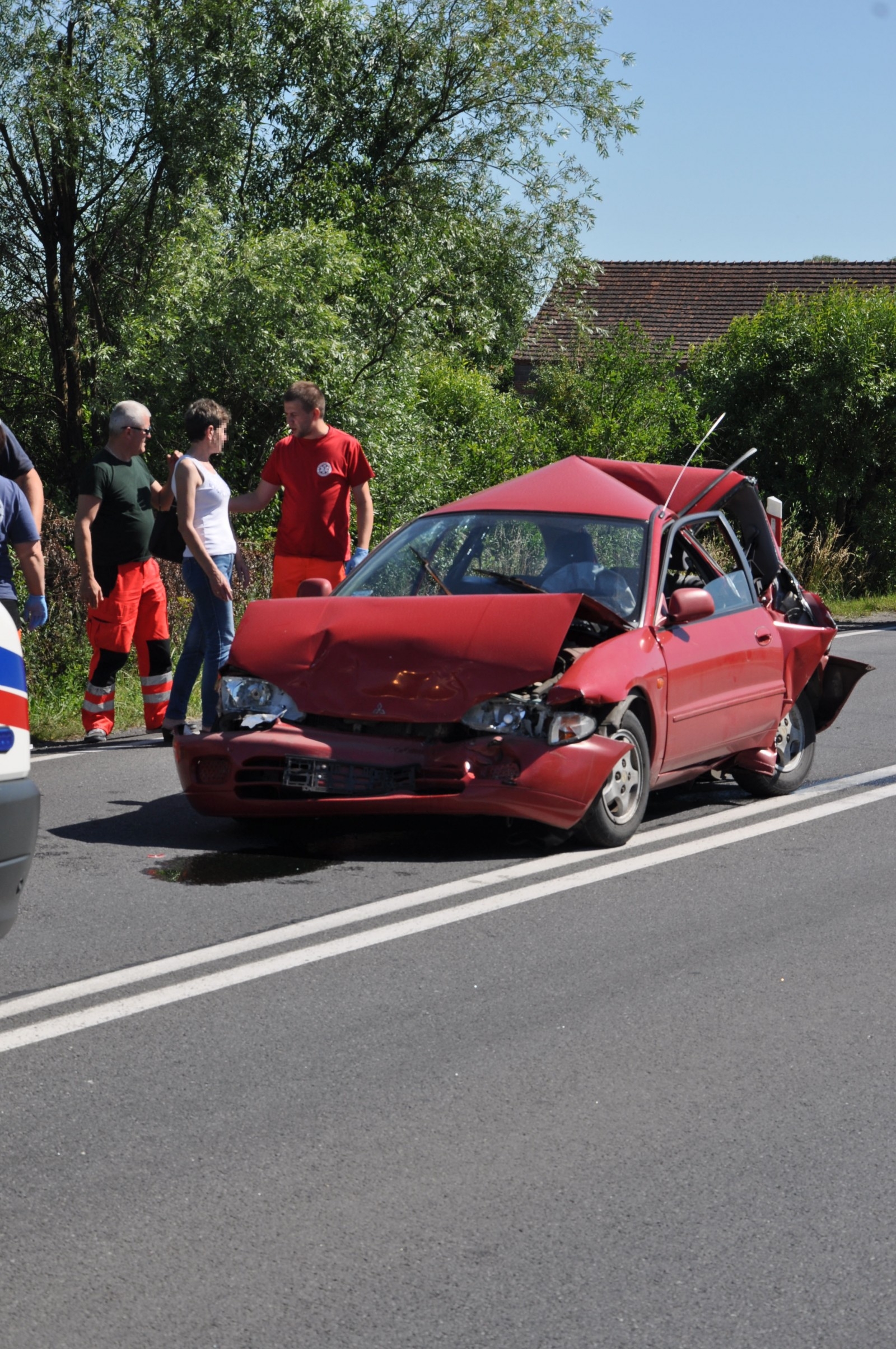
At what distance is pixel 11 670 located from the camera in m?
→ 4.60

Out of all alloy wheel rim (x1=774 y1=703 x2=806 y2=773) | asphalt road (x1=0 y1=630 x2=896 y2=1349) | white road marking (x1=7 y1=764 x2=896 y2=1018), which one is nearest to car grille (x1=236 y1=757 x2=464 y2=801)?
asphalt road (x1=0 y1=630 x2=896 y2=1349)

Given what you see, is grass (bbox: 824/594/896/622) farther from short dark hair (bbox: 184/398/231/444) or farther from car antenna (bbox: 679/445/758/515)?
car antenna (bbox: 679/445/758/515)

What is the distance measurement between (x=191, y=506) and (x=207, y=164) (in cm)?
1253

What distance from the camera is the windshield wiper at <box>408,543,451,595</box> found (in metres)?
7.90

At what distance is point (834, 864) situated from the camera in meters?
7.13

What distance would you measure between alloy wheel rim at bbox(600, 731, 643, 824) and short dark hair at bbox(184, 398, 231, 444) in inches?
147

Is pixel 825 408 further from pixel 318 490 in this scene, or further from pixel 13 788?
pixel 13 788

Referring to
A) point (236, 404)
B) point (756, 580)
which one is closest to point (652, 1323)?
point (756, 580)

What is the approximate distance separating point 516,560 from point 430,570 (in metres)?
0.42

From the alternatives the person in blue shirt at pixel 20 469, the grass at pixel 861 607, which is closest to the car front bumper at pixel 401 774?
the person in blue shirt at pixel 20 469

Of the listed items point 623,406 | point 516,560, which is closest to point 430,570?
point 516,560

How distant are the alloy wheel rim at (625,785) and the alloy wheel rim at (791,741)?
154 cm

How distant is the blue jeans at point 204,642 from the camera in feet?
31.3

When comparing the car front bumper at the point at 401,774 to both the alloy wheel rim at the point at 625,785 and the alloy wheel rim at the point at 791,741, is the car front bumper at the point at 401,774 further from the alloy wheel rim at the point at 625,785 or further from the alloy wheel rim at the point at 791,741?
the alloy wheel rim at the point at 791,741
